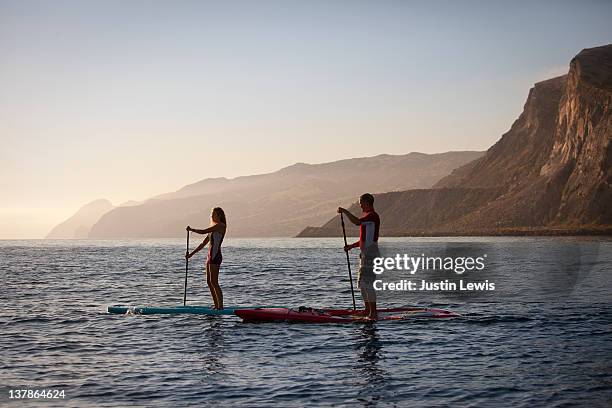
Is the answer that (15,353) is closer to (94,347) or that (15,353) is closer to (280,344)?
(94,347)

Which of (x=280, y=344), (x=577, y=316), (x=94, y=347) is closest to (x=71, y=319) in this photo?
(x=94, y=347)

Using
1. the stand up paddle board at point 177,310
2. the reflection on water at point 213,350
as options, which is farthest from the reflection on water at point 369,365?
the stand up paddle board at point 177,310

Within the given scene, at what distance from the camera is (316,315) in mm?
21797

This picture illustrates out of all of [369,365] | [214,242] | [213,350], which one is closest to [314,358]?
[369,365]

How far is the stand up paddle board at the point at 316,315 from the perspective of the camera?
21555 mm

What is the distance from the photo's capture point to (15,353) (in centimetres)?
1691

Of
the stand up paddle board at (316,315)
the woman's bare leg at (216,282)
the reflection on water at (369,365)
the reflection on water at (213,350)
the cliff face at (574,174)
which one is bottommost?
the reflection on water at (369,365)

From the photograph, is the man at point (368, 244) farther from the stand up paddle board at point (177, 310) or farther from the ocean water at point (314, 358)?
the stand up paddle board at point (177, 310)

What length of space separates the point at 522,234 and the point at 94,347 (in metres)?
168

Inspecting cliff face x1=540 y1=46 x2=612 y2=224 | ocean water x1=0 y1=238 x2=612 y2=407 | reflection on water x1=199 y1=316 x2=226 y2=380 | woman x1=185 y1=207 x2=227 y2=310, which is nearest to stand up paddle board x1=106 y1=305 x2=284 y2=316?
ocean water x1=0 y1=238 x2=612 y2=407

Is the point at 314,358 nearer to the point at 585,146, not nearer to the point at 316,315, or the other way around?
the point at 316,315

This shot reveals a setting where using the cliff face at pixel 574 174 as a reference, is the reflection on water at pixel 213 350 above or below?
below

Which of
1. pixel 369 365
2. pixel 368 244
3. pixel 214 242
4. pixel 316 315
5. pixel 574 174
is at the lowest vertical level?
pixel 369 365

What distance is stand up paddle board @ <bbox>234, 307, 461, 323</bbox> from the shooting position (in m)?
21.6
